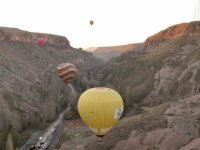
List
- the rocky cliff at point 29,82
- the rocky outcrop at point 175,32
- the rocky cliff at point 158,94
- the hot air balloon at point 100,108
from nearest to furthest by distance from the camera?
the hot air balloon at point 100,108, the rocky cliff at point 158,94, the rocky cliff at point 29,82, the rocky outcrop at point 175,32

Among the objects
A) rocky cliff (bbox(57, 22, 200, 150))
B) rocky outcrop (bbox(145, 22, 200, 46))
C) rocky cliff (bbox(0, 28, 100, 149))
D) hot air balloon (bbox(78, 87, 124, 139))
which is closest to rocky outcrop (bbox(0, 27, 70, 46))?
rocky cliff (bbox(0, 28, 100, 149))

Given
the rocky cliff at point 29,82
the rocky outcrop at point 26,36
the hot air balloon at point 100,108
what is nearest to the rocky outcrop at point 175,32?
the rocky cliff at point 29,82

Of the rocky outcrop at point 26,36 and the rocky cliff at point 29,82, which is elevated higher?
the rocky outcrop at point 26,36

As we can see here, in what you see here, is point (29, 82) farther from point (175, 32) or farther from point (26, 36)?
point (175, 32)

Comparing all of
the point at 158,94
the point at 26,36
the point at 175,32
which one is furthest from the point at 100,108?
the point at 26,36

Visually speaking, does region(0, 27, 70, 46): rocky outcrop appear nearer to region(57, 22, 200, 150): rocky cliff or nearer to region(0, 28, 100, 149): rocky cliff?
region(0, 28, 100, 149): rocky cliff

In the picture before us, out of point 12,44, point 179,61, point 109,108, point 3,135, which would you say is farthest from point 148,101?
point 12,44

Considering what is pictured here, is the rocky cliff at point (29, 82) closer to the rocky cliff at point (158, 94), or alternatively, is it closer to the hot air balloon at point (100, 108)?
the rocky cliff at point (158, 94)

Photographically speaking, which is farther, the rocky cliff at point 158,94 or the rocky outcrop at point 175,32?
the rocky outcrop at point 175,32
